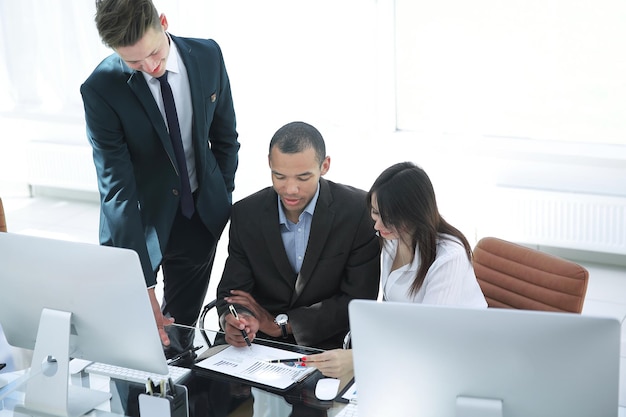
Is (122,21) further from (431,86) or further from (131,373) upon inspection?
(431,86)

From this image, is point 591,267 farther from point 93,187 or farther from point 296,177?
point 93,187

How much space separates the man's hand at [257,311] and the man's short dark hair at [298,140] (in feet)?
1.65

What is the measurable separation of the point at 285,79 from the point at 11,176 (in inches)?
106

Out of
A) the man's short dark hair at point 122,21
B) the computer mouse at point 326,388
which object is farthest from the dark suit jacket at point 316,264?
the man's short dark hair at point 122,21

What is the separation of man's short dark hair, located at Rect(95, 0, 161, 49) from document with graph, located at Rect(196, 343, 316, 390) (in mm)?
1006

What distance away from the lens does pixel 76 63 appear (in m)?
6.50

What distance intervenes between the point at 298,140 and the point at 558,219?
2.84 m

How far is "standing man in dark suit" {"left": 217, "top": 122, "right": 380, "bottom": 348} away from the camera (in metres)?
2.93

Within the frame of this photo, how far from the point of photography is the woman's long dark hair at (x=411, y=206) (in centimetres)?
265

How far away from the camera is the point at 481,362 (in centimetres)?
187

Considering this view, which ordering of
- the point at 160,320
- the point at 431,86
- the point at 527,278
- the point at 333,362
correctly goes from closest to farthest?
the point at 333,362 < the point at 160,320 < the point at 527,278 < the point at 431,86

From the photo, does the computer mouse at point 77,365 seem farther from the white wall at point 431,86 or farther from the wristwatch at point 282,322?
the white wall at point 431,86

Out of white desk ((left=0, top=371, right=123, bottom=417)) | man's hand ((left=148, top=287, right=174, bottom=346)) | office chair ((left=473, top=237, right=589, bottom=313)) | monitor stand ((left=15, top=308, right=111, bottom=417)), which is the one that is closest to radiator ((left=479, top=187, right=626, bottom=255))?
office chair ((left=473, top=237, right=589, bottom=313))

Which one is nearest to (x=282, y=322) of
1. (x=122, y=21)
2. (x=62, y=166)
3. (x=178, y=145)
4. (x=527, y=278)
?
(x=178, y=145)
